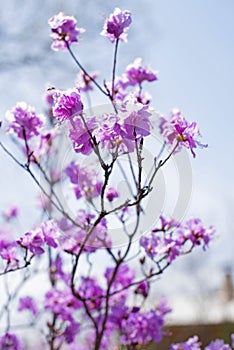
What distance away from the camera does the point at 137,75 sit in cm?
255

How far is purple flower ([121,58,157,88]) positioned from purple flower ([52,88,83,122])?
941 mm

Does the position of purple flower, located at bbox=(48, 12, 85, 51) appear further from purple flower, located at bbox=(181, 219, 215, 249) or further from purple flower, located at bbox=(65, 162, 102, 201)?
purple flower, located at bbox=(181, 219, 215, 249)

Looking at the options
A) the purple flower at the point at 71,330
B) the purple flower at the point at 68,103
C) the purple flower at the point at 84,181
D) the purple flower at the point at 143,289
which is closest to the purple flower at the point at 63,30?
the purple flower at the point at 84,181

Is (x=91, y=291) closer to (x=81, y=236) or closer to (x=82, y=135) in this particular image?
(x=81, y=236)

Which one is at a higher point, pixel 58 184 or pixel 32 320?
pixel 58 184

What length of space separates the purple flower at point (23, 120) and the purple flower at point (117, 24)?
1.35 feet

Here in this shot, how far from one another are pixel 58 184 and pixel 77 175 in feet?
1.11

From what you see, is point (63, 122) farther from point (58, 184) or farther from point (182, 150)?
point (58, 184)

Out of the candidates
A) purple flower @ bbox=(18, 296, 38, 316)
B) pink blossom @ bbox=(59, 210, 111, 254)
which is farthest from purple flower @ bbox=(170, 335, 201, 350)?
purple flower @ bbox=(18, 296, 38, 316)

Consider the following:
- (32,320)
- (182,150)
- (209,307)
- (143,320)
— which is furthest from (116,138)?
(209,307)

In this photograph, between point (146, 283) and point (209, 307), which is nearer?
point (146, 283)

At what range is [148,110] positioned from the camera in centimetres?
165

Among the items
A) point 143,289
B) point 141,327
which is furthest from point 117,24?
point 141,327

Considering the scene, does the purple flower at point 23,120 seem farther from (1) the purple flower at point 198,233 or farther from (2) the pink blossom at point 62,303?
(2) the pink blossom at point 62,303
